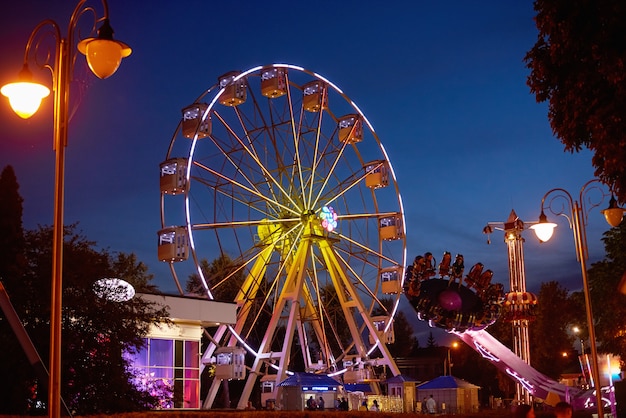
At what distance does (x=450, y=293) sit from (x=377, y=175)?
53.6 ft

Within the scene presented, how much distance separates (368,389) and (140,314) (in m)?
28.0

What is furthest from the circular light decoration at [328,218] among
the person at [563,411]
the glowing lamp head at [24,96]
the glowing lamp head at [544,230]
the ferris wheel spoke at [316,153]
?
the glowing lamp head at [24,96]

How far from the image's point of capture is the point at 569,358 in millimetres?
77062

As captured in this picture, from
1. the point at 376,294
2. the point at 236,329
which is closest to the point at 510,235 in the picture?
the point at 376,294

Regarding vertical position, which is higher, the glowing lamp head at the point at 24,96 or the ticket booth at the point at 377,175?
the ticket booth at the point at 377,175

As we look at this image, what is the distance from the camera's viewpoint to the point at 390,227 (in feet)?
147

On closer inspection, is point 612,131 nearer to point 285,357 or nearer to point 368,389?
point 285,357

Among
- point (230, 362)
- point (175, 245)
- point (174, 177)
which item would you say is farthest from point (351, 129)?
point (230, 362)

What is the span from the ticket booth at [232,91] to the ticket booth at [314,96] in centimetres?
473

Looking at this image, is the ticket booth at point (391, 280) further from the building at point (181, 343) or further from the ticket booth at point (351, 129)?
the building at point (181, 343)

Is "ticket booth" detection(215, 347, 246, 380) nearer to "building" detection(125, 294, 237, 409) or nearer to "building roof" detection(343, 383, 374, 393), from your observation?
"building" detection(125, 294, 237, 409)

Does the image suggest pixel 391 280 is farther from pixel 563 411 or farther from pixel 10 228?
pixel 563 411

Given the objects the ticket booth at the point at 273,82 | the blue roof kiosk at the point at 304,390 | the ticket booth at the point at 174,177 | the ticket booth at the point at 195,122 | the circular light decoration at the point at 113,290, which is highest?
the ticket booth at the point at 273,82

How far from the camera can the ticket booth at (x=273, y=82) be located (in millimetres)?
41219
